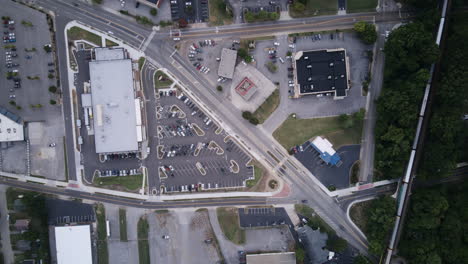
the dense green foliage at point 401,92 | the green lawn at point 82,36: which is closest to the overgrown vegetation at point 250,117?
the dense green foliage at point 401,92

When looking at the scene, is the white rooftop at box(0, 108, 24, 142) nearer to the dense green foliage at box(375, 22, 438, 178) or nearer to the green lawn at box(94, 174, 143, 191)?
the green lawn at box(94, 174, 143, 191)

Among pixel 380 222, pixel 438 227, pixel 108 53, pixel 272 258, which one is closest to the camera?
pixel 438 227

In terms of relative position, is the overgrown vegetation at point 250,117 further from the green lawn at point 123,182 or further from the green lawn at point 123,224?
the green lawn at point 123,224

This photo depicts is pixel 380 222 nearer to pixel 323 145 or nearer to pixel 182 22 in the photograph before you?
pixel 323 145

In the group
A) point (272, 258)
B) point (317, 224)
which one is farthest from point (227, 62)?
point (272, 258)

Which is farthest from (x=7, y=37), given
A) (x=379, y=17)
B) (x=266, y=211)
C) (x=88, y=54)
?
(x=379, y=17)

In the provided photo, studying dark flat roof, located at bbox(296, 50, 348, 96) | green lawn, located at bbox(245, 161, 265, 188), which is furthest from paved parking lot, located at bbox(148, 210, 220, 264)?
dark flat roof, located at bbox(296, 50, 348, 96)
